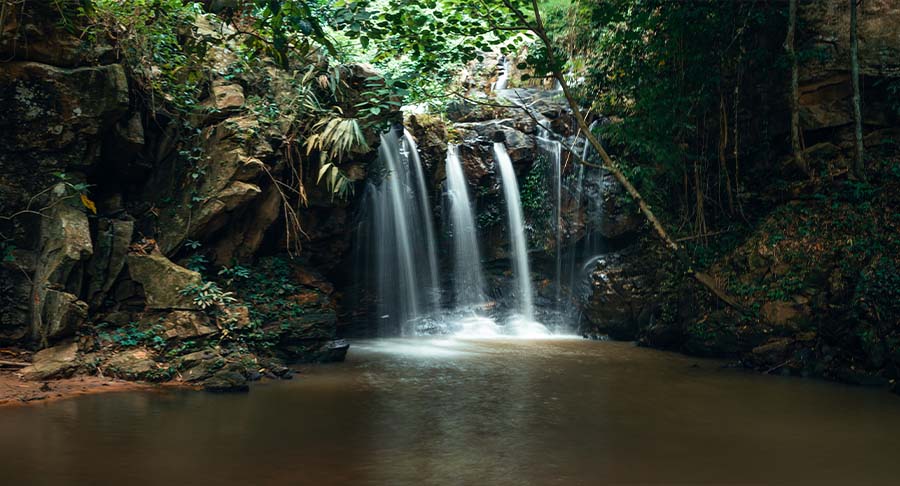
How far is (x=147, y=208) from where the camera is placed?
879cm

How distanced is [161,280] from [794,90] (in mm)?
9759

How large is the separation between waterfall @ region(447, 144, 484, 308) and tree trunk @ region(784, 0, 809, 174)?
6780 millimetres


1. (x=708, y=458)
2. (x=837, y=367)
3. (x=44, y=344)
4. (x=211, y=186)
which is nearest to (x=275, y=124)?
(x=211, y=186)

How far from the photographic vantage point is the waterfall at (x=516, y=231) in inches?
561

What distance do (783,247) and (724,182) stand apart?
5.77ft

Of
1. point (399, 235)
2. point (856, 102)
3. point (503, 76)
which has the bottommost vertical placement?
point (399, 235)

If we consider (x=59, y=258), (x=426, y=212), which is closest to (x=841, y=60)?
(x=426, y=212)

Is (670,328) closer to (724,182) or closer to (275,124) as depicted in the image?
(724,182)

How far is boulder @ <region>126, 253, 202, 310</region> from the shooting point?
25.8 ft

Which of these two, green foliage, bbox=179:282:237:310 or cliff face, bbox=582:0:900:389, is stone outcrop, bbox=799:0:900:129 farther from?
green foliage, bbox=179:282:237:310

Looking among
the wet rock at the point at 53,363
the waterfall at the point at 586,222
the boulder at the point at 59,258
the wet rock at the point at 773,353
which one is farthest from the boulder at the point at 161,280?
the waterfall at the point at 586,222

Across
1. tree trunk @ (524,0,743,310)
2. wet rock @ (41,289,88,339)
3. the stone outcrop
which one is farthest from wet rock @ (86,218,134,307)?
the stone outcrop

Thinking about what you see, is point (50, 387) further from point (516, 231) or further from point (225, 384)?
point (516, 231)

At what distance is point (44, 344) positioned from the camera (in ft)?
23.3
